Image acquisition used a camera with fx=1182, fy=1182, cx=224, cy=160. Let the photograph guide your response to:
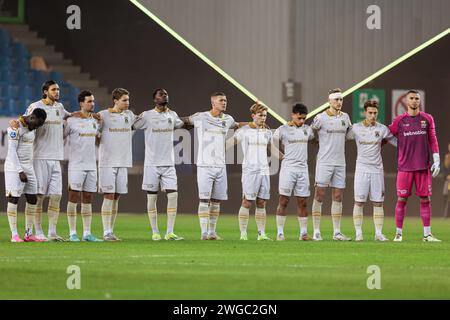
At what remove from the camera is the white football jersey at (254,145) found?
15.6 metres

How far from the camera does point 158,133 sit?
50.0ft

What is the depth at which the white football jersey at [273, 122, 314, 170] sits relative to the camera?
15445 mm

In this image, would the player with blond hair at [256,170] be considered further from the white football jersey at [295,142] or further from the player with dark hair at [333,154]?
the player with dark hair at [333,154]

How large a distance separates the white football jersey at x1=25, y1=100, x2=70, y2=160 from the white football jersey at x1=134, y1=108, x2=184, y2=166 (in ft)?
3.32

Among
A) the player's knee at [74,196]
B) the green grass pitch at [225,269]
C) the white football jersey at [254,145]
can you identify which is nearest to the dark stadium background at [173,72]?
the white football jersey at [254,145]

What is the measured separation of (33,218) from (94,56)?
13.6 meters

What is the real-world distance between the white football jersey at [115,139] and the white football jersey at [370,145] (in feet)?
9.82

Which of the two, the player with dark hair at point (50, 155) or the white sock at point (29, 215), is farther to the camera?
the player with dark hair at point (50, 155)

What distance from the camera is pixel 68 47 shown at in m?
28.9

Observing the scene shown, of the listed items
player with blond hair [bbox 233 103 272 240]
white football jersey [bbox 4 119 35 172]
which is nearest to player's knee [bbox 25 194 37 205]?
white football jersey [bbox 4 119 35 172]

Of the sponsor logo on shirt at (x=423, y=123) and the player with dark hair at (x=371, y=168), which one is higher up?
the sponsor logo on shirt at (x=423, y=123)

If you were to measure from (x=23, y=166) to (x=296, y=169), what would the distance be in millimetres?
3514

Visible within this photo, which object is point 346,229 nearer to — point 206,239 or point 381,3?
point 206,239
